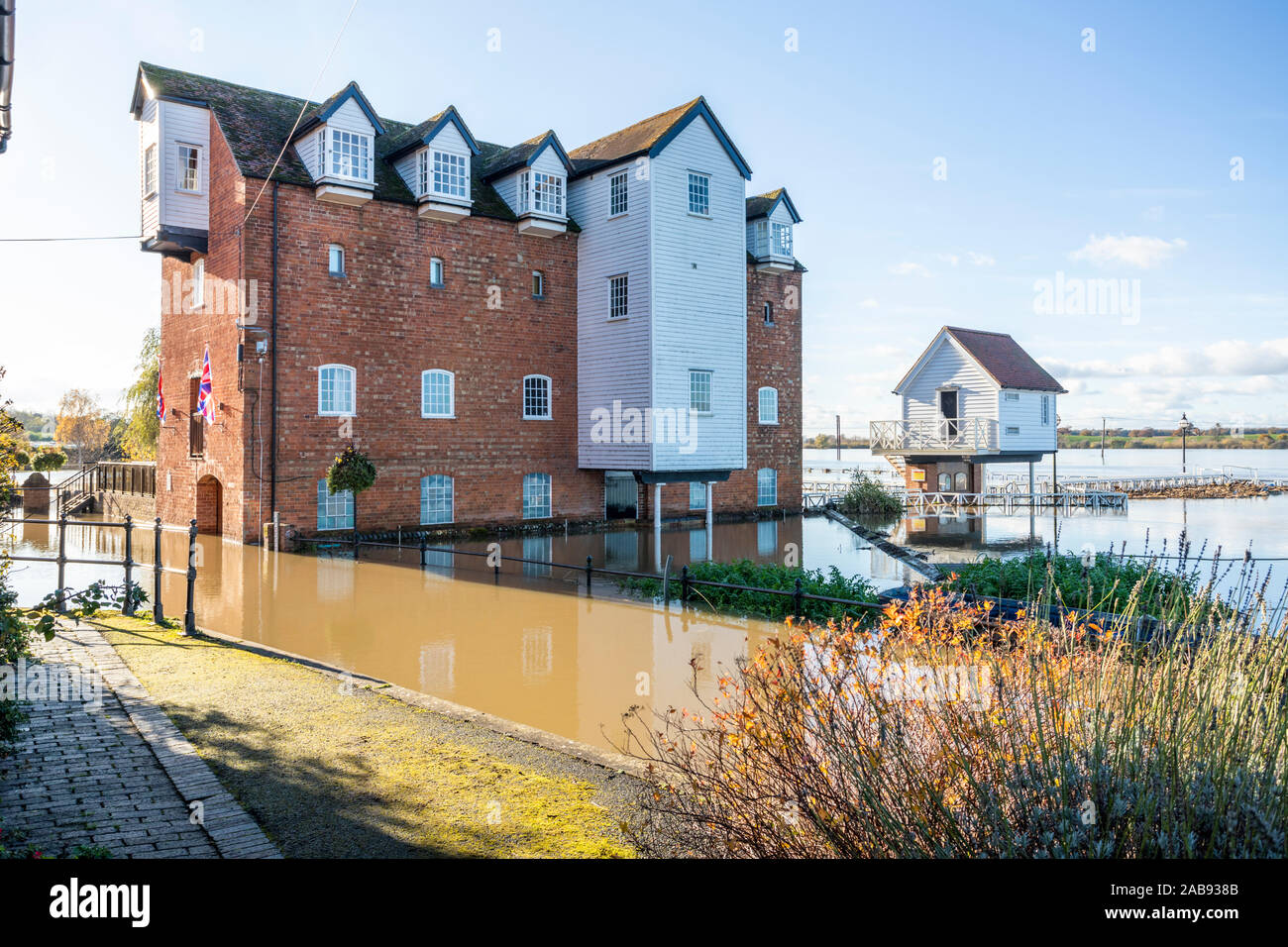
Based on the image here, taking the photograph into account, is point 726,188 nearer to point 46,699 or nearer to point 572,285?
point 572,285

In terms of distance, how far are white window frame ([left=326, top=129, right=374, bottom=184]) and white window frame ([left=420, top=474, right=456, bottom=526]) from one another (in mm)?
8149

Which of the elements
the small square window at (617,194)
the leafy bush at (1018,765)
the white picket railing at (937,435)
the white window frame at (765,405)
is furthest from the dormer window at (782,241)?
the leafy bush at (1018,765)

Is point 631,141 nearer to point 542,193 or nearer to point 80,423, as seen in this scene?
point 542,193

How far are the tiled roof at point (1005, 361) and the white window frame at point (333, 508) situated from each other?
2827 centimetres

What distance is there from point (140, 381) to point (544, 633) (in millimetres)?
31785

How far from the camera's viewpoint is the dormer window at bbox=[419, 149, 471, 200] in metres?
22.8

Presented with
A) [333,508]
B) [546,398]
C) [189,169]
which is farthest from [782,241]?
[189,169]

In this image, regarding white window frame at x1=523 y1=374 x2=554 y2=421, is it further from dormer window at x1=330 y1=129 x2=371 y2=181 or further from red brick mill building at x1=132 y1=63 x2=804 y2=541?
dormer window at x1=330 y1=129 x2=371 y2=181

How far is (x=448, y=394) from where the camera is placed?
2389 centimetres

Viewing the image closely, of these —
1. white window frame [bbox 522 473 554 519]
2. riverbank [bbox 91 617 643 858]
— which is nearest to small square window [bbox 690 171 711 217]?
white window frame [bbox 522 473 554 519]

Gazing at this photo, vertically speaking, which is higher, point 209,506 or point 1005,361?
point 1005,361

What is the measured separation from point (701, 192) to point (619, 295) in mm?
3975

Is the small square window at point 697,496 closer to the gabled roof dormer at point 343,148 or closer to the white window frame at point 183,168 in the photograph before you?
the gabled roof dormer at point 343,148

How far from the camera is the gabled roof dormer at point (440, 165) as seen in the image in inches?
895
